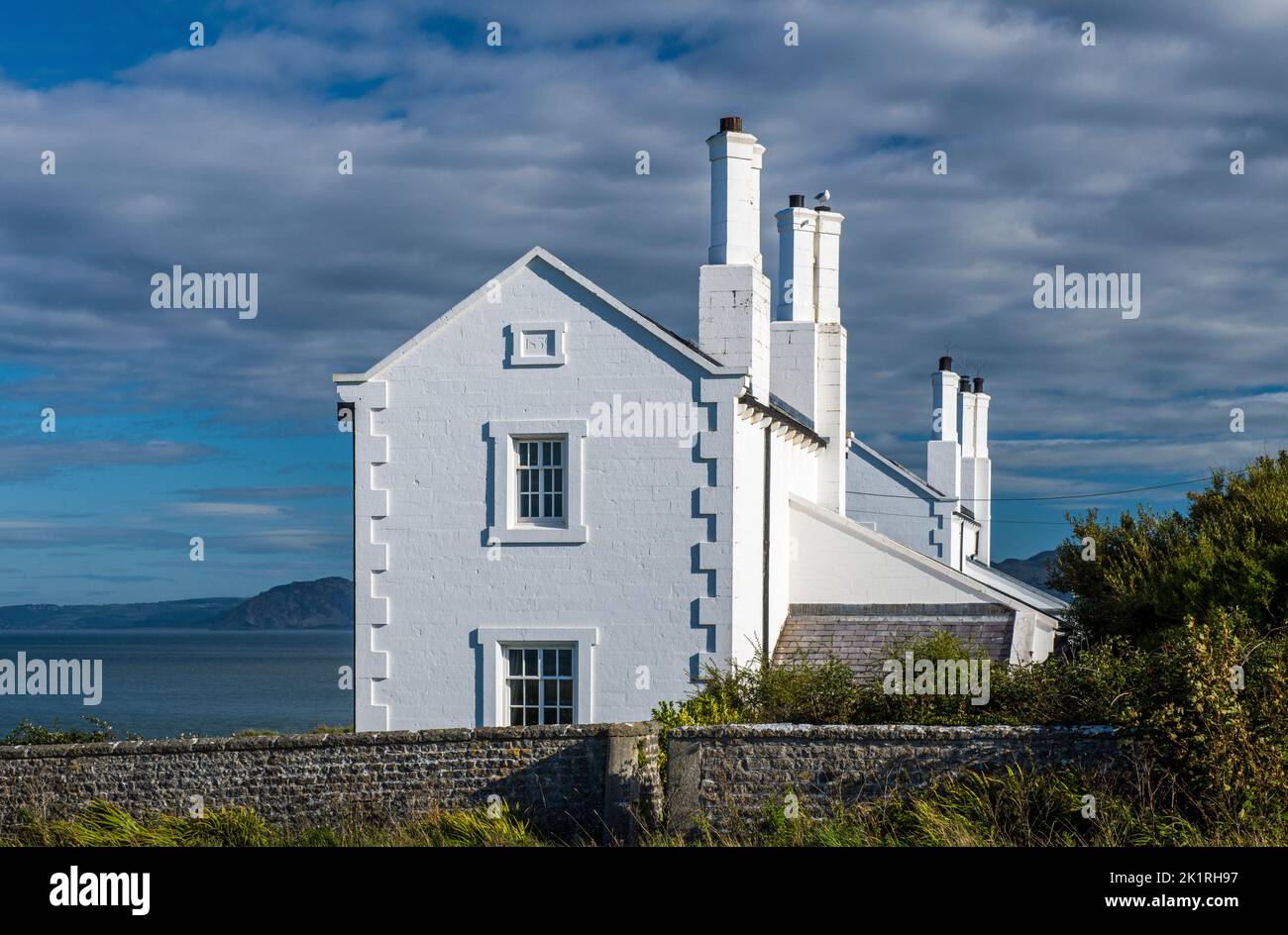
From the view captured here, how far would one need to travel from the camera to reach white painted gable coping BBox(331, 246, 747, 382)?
2033 cm

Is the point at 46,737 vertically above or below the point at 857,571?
below

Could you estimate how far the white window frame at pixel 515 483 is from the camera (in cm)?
2059

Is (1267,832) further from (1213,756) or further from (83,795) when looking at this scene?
(83,795)

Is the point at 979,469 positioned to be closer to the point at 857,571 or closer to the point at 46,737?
the point at 857,571

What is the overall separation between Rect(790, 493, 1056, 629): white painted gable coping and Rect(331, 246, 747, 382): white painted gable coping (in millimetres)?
4388

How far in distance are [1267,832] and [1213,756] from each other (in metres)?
0.81

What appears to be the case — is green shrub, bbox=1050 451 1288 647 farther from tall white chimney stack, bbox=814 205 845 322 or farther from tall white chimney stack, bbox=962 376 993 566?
tall white chimney stack, bbox=962 376 993 566

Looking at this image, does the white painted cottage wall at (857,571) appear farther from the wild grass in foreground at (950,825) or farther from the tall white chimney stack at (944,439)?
the tall white chimney stack at (944,439)

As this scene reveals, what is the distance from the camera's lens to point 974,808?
1368cm

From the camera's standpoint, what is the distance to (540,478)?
68.7 ft

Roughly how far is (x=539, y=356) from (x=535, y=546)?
2.95 m

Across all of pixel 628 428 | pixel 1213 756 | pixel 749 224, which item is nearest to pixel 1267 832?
pixel 1213 756

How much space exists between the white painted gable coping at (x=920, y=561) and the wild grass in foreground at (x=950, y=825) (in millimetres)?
8714

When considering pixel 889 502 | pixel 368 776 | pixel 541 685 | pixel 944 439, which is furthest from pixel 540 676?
pixel 944 439
